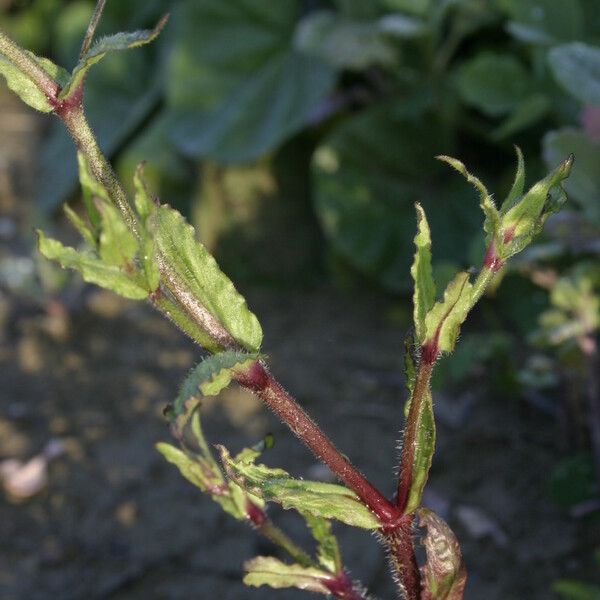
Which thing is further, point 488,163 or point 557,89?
point 488,163

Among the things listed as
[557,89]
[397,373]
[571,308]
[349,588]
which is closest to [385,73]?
[557,89]

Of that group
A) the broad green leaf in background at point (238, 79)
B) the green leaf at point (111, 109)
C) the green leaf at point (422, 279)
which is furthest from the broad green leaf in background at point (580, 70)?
the green leaf at point (111, 109)

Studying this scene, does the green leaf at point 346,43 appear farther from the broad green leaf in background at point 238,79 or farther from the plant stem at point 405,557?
the plant stem at point 405,557

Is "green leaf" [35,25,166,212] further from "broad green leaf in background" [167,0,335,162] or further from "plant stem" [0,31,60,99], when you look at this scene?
"plant stem" [0,31,60,99]

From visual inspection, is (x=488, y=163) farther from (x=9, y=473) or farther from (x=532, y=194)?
(x=532, y=194)

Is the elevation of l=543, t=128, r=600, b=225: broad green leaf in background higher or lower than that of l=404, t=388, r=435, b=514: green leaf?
lower

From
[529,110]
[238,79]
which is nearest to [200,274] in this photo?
[529,110]

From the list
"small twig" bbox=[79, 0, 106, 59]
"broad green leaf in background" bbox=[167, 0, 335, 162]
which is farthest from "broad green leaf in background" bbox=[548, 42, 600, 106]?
"broad green leaf in background" bbox=[167, 0, 335, 162]

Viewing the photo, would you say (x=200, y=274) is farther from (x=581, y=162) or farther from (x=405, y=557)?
(x=581, y=162)
